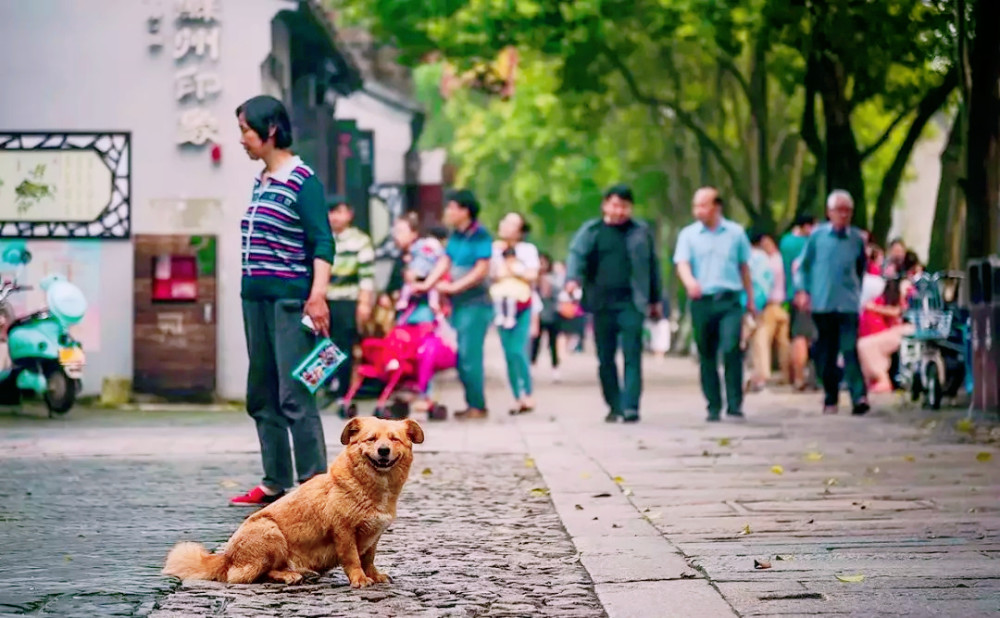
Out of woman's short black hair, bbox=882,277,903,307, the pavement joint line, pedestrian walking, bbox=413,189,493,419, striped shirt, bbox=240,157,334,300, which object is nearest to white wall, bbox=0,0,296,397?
pedestrian walking, bbox=413,189,493,419

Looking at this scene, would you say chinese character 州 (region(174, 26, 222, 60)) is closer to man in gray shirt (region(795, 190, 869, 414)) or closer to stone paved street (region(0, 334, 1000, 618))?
stone paved street (region(0, 334, 1000, 618))

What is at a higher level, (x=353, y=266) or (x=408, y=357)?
(x=353, y=266)

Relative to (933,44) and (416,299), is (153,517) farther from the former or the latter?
(933,44)

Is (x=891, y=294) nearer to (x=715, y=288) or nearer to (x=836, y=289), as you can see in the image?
(x=836, y=289)

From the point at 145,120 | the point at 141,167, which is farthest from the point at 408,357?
the point at 145,120

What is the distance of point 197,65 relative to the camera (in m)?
19.4

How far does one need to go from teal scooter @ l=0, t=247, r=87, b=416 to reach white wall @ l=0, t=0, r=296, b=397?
5.93 ft

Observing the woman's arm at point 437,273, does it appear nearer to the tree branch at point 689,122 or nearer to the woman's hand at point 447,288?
the woman's hand at point 447,288

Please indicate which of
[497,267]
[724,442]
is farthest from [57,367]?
[724,442]

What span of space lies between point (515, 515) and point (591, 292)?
24.5 feet

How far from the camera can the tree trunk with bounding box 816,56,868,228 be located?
78.3 ft

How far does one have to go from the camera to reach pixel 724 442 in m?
13.9

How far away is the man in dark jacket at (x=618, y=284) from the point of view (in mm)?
16391

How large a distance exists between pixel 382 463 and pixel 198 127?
12.9 m
